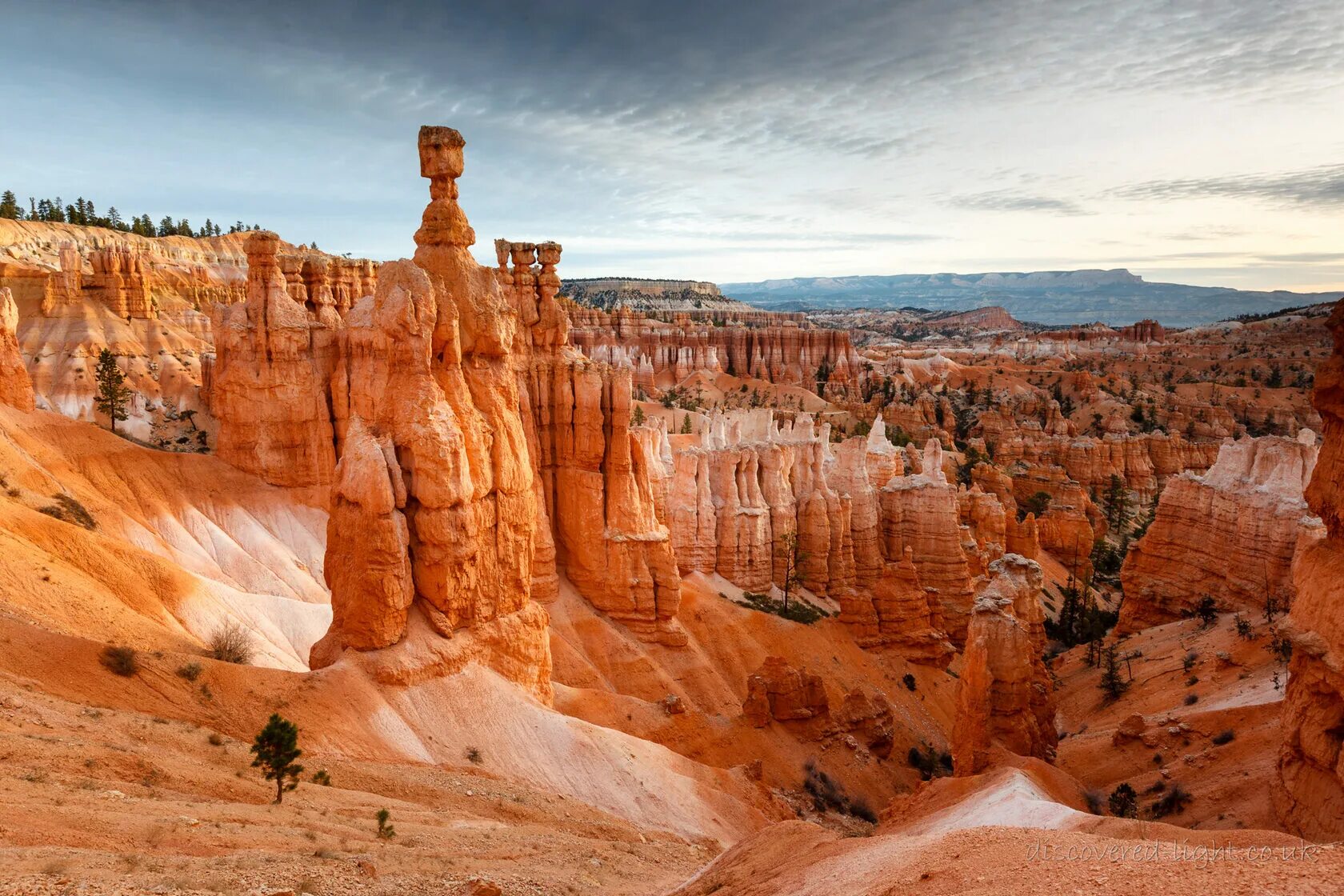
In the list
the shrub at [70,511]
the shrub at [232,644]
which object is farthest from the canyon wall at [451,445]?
the shrub at [70,511]

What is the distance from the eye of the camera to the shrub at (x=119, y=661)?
15406 mm

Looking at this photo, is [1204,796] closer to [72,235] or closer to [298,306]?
[298,306]

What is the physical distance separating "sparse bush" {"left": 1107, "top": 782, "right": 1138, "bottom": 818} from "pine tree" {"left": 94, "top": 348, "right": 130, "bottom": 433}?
4524 cm

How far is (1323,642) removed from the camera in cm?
1287

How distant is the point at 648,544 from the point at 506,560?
1086 cm

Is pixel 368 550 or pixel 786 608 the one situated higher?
pixel 368 550

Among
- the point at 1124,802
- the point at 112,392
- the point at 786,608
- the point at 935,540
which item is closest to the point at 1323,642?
the point at 1124,802

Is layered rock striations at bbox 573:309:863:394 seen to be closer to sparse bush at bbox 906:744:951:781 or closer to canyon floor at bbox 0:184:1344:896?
canyon floor at bbox 0:184:1344:896

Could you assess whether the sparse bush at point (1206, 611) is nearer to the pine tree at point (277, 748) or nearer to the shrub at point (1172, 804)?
the shrub at point (1172, 804)

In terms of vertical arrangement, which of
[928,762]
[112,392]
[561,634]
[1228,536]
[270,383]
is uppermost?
[270,383]

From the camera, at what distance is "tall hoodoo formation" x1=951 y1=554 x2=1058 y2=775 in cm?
2238

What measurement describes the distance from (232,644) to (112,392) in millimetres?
25953

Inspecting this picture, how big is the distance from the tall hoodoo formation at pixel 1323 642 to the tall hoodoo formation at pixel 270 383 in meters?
35.7

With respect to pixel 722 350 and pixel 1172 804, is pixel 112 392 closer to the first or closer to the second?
pixel 1172 804
